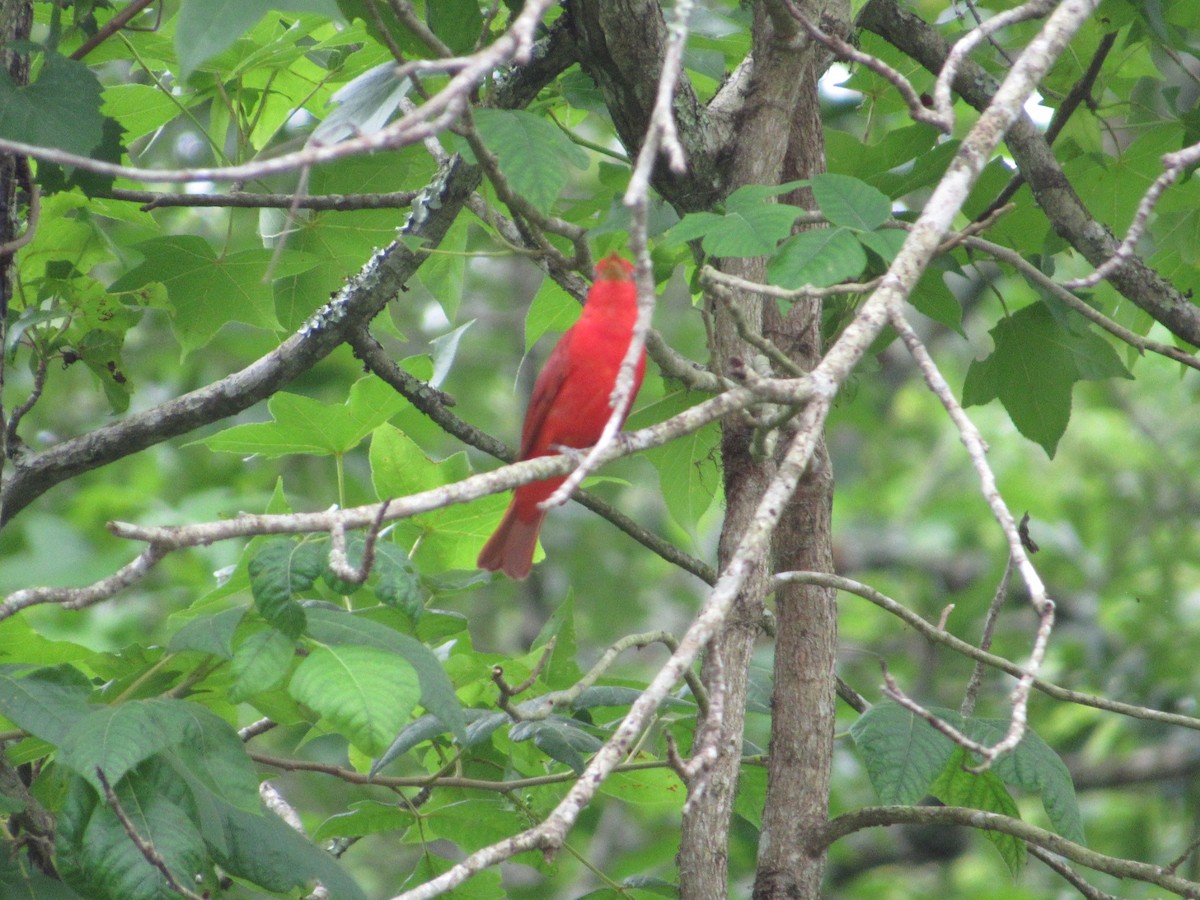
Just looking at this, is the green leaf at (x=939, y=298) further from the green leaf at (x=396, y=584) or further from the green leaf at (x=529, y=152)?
the green leaf at (x=396, y=584)

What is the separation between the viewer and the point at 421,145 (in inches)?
109

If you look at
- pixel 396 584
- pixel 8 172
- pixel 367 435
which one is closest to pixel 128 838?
pixel 396 584

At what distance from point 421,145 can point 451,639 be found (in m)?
1.12

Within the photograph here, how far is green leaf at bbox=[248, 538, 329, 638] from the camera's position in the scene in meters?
1.70

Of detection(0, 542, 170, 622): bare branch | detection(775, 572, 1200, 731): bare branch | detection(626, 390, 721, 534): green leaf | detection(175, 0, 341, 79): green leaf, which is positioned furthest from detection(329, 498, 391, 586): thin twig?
detection(626, 390, 721, 534): green leaf

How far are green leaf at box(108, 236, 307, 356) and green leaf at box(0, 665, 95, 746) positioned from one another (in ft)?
3.50

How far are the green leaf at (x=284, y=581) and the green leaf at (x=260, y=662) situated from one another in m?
0.03

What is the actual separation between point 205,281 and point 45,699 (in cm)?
122

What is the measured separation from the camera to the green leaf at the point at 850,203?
1.82 metres

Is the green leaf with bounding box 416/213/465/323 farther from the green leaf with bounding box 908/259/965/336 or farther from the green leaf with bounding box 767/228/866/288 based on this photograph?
the green leaf with bounding box 767/228/866/288

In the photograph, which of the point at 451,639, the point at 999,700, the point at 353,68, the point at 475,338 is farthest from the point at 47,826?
the point at 475,338

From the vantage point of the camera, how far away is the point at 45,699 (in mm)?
1763

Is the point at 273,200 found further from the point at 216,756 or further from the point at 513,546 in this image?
the point at 216,756

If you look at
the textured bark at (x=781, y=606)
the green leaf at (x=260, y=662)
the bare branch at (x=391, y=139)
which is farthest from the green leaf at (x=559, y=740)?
the bare branch at (x=391, y=139)
